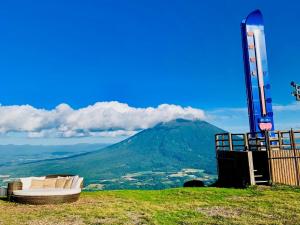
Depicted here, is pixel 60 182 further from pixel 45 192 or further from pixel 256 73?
pixel 256 73

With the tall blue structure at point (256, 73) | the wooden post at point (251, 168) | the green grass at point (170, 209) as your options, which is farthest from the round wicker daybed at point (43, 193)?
the tall blue structure at point (256, 73)

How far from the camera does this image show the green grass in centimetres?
1321

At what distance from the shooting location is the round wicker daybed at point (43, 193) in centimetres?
1653

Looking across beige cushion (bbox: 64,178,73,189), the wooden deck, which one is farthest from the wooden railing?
beige cushion (bbox: 64,178,73,189)

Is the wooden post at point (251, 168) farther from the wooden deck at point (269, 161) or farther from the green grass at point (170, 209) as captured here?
the green grass at point (170, 209)

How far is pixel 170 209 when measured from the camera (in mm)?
15570

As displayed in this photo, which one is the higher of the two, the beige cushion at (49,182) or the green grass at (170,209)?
the beige cushion at (49,182)

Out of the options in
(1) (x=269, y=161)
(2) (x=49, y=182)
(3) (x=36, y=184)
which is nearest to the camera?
(3) (x=36, y=184)

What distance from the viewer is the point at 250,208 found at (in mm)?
15516

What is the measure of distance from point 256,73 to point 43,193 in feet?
70.0

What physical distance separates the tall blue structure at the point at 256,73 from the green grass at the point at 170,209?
9747 mm

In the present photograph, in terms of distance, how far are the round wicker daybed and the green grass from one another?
Answer: 44 centimetres

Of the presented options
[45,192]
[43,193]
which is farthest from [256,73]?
[43,193]

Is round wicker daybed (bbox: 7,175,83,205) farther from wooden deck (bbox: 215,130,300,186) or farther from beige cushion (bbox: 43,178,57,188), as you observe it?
wooden deck (bbox: 215,130,300,186)
